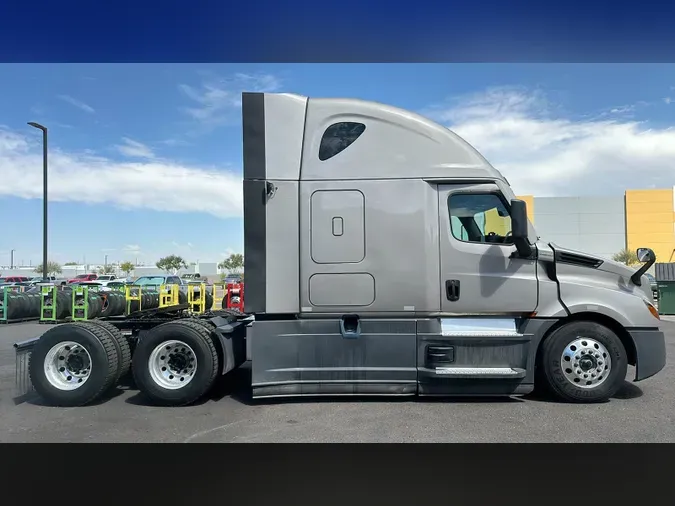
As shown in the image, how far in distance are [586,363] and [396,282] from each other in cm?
254

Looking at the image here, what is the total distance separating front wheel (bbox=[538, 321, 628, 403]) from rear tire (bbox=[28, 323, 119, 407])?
18.0 feet

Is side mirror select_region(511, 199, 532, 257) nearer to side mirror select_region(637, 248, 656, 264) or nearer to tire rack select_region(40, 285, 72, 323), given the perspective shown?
side mirror select_region(637, 248, 656, 264)

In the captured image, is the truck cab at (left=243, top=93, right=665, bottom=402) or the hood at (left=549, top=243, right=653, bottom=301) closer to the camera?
the truck cab at (left=243, top=93, right=665, bottom=402)

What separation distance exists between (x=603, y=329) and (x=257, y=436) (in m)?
4.33

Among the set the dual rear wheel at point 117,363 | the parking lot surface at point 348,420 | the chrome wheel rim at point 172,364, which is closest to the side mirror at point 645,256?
the parking lot surface at point 348,420

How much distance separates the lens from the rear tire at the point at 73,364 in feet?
20.3

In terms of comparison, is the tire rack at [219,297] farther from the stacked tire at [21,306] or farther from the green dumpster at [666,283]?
the green dumpster at [666,283]

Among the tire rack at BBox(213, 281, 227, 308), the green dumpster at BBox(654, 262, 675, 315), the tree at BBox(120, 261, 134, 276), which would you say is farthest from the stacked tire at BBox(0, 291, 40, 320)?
the tree at BBox(120, 261, 134, 276)

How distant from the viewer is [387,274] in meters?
6.06

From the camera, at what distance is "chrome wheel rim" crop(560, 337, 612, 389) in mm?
6035
